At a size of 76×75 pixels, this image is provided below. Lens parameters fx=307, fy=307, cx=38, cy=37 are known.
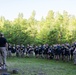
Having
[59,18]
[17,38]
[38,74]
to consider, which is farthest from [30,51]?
[59,18]

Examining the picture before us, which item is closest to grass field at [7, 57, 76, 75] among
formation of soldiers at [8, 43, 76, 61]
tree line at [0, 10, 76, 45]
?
formation of soldiers at [8, 43, 76, 61]

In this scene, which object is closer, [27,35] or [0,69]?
[0,69]

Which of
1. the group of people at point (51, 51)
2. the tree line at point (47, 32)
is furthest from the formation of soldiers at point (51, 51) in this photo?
the tree line at point (47, 32)

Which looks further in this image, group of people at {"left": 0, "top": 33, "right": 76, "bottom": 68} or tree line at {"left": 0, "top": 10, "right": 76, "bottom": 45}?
tree line at {"left": 0, "top": 10, "right": 76, "bottom": 45}

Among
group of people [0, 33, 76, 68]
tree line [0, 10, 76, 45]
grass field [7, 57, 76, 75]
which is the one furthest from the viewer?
tree line [0, 10, 76, 45]

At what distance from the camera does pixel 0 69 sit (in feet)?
60.0

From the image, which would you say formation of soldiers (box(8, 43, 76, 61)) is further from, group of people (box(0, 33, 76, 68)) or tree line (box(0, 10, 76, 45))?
tree line (box(0, 10, 76, 45))

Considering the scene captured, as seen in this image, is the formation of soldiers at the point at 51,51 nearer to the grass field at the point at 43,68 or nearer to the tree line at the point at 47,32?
the grass field at the point at 43,68

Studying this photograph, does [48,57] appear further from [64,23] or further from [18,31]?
[64,23]

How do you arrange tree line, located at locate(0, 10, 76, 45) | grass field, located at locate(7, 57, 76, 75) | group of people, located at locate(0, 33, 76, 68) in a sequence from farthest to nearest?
tree line, located at locate(0, 10, 76, 45) < group of people, located at locate(0, 33, 76, 68) < grass field, located at locate(7, 57, 76, 75)

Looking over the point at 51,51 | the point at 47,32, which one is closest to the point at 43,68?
the point at 51,51

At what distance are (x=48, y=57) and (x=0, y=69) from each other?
22.0m

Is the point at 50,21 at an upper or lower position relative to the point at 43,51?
upper

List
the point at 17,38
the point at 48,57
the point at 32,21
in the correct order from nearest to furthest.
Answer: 1. the point at 48,57
2. the point at 17,38
3. the point at 32,21
